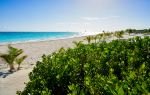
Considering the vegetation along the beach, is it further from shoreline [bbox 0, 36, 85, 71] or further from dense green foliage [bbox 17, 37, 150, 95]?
shoreline [bbox 0, 36, 85, 71]

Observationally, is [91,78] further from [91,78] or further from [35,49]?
[35,49]

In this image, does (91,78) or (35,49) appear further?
(35,49)

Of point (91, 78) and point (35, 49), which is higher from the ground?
point (91, 78)

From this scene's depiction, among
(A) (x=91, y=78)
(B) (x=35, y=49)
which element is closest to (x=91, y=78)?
(A) (x=91, y=78)

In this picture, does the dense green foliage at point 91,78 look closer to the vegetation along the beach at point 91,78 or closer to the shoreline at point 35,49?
the vegetation along the beach at point 91,78

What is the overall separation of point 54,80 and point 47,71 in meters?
0.36

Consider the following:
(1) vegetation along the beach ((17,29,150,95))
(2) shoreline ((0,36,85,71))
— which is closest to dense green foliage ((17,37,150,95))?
(1) vegetation along the beach ((17,29,150,95))

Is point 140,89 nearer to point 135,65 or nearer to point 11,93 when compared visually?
point 135,65

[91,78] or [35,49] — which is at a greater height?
[91,78]

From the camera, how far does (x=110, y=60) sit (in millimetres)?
5113

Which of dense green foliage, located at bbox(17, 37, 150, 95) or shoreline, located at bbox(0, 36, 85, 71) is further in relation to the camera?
shoreline, located at bbox(0, 36, 85, 71)

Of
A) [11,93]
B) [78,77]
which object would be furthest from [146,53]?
[11,93]

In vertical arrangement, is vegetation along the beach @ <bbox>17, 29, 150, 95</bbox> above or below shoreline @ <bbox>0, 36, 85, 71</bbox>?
above

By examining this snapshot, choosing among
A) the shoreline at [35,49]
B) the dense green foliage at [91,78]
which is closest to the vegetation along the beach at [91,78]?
the dense green foliage at [91,78]
